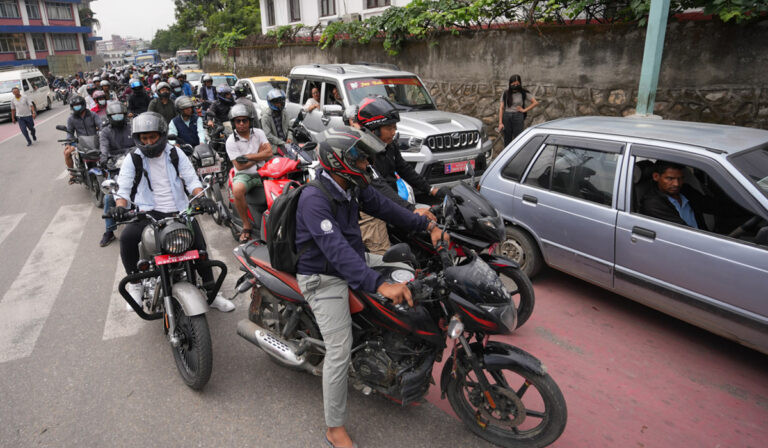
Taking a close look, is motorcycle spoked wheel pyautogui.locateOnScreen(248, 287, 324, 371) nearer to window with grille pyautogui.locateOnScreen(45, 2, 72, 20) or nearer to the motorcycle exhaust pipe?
the motorcycle exhaust pipe

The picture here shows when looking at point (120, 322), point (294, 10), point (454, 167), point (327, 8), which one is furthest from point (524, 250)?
point (294, 10)

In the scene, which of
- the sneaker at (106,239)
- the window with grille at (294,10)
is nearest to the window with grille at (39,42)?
the window with grille at (294,10)

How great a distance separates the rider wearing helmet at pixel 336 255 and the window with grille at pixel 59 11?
73631mm

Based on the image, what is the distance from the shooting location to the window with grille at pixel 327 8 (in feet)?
69.4

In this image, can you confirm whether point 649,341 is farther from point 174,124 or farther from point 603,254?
point 174,124

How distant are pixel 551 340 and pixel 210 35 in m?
37.9

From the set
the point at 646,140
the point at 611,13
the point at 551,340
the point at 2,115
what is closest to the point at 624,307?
the point at 551,340

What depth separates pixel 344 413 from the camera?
9.51 feet

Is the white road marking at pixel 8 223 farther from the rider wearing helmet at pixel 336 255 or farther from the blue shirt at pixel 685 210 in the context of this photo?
the blue shirt at pixel 685 210

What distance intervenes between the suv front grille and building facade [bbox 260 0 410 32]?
34.4 ft

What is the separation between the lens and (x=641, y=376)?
11.9ft

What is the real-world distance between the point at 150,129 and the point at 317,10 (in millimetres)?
20592

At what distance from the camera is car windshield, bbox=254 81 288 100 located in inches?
479

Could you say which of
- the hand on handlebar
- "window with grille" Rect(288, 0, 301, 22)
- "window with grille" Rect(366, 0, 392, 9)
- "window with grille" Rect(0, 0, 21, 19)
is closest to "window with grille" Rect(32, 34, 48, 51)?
"window with grille" Rect(0, 0, 21, 19)
